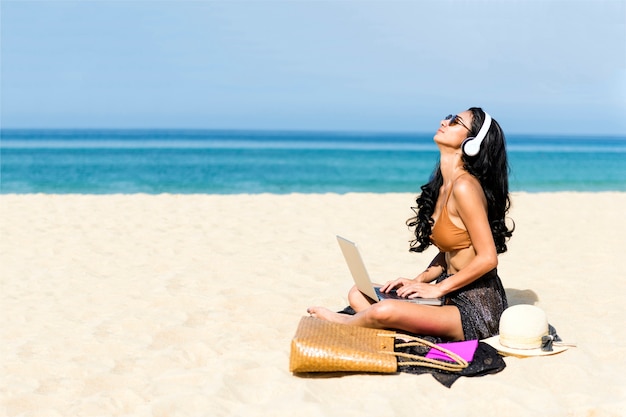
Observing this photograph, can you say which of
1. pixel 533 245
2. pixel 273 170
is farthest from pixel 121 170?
pixel 533 245

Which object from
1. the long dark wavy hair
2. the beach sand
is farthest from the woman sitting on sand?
the beach sand

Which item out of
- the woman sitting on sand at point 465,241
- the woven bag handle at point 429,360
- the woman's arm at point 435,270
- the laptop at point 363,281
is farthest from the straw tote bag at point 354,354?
the woman's arm at point 435,270

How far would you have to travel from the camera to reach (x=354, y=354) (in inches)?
143

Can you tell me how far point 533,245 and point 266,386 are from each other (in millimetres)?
5263

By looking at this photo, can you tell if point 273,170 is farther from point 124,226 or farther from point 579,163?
point 124,226

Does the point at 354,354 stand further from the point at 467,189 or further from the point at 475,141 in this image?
the point at 475,141

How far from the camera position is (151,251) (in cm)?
756

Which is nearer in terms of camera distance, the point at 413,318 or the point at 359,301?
the point at 413,318

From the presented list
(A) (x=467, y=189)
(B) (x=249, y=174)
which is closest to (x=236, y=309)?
(A) (x=467, y=189)

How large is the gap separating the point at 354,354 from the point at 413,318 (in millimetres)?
380

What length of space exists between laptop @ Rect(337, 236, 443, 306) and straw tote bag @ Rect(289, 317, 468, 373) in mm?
258

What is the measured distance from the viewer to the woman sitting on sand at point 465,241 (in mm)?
3857

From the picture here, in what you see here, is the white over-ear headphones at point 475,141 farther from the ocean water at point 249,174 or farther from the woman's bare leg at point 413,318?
the ocean water at point 249,174

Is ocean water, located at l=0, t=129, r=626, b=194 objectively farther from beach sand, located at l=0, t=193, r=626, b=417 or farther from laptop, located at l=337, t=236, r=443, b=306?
laptop, located at l=337, t=236, r=443, b=306
